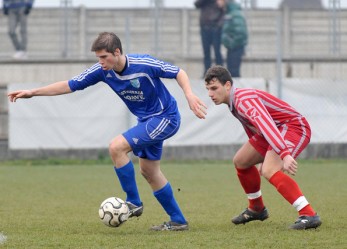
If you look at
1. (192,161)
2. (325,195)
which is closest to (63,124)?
(192,161)

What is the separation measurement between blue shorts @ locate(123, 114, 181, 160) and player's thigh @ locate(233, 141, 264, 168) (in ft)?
2.27

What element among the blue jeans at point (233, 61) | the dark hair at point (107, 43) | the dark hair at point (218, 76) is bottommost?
the blue jeans at point (233, 61)

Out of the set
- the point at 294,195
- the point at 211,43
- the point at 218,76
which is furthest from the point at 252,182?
the point at 211,43

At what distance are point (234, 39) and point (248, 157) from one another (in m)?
8.88

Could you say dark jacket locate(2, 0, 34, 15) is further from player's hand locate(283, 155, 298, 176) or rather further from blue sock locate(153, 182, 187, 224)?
player's hand locate(283, 155, 298, 176)

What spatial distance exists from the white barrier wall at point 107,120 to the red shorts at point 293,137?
8277mm

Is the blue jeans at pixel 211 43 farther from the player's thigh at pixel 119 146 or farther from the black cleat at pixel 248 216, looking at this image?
the player's thigh at pixel 119 146

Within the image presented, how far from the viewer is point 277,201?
10703mm

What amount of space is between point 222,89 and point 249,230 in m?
1.21

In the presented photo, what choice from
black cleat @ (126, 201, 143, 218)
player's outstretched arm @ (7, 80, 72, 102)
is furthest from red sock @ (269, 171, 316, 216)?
player's outstretched arm @ (7, 80, 72, 102)

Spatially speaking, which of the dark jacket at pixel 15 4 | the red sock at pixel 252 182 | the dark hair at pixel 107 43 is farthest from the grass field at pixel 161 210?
the dark jacket at pixel 15 4

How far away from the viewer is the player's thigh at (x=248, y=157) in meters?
8.44

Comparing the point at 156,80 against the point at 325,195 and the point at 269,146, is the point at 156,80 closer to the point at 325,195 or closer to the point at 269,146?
the point at 269,146

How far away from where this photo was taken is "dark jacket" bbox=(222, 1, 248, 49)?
17078 mm
